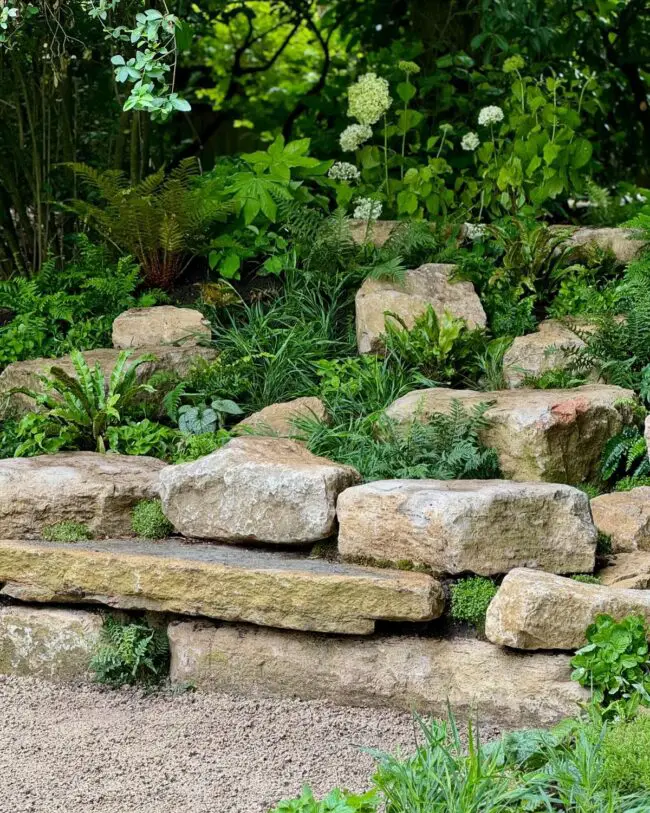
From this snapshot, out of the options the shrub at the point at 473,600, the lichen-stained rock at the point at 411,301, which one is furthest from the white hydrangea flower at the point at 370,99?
the shrub at the point at 473,600

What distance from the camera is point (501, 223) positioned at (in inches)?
276

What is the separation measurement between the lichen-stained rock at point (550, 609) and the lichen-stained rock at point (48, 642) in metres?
1.77

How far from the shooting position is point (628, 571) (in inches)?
173

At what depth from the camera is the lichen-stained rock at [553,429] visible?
4.95 m

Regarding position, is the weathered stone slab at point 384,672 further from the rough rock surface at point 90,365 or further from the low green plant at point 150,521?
the rough rock surface at point 90,365

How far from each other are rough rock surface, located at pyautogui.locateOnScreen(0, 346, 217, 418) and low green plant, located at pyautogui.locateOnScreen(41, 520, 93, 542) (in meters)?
1.06

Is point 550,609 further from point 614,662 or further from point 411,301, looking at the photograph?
point 411,301

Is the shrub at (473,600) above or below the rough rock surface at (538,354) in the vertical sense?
below

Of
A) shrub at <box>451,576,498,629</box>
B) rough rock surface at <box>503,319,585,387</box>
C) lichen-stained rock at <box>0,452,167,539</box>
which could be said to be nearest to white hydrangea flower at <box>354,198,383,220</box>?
rough rock surface at <box>503,319,585,387</box>

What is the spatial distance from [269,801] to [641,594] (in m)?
1.56

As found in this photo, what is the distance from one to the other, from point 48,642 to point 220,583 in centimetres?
89

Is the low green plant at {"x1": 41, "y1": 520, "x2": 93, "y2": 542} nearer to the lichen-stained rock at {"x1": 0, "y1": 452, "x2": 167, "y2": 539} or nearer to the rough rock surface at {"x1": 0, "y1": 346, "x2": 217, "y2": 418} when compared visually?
the lichen-stained rock at {"x1": 0, "y1": 452, "x2": 167, "y2": 539}

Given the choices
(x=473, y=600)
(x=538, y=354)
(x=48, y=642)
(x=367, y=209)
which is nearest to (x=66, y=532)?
(x=48, y=642)

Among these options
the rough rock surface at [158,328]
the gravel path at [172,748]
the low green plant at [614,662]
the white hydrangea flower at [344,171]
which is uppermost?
the white hydrangea flower at [344,171]
